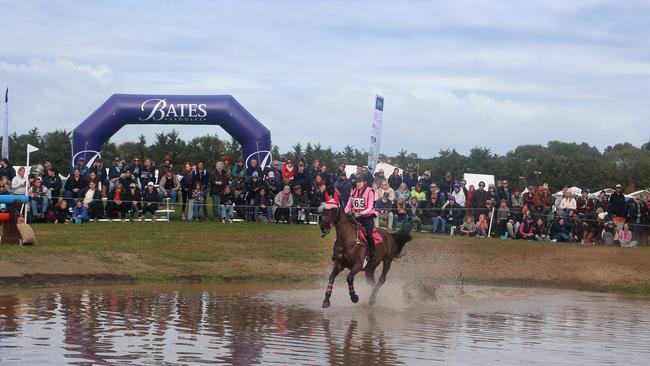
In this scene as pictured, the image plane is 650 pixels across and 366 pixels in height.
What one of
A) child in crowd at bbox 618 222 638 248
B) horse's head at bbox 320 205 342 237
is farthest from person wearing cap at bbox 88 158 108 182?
child in crowd at bbox 618 222 638 248

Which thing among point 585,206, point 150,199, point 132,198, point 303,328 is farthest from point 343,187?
point 303,328

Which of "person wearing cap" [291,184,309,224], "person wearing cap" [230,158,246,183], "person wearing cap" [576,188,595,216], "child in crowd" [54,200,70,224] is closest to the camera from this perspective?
"child in crowd" [54,200,70,224]

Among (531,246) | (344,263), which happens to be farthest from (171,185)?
(344,263)

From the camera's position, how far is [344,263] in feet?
63.2

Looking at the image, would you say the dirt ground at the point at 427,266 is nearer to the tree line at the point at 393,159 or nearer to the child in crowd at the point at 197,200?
the child in crowd at the point at 197,200

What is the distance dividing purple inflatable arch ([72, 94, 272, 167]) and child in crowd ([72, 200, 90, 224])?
16.4 ft

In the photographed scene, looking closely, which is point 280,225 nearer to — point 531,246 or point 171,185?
point 171,185

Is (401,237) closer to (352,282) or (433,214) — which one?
(352,282)

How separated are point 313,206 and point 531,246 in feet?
25.2

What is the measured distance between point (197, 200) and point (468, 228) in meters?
9.52

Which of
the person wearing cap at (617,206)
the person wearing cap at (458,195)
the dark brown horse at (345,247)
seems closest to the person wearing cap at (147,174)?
the person wearing cap at (458,195)

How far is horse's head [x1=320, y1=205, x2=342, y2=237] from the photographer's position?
60.4ft

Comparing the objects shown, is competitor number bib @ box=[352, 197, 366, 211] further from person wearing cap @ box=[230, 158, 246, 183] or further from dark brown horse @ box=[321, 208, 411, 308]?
person wearing cap @ box=[230, 158, 246, 183]

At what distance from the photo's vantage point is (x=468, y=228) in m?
32.4
